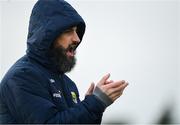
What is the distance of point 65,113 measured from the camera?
19.8ft

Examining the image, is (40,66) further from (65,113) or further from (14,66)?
(65,113)

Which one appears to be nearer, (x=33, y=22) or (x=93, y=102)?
(x=93, y=102)

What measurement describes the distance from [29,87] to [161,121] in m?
5.11

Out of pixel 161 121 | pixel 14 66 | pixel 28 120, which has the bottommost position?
pixel 161 121

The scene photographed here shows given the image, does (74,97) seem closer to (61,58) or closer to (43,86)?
(61,58)

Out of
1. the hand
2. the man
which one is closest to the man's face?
the man

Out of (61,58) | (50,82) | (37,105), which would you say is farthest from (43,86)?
(61,58)

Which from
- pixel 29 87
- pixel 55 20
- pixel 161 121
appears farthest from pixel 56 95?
pixel 161 121

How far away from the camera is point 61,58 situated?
6742 mm

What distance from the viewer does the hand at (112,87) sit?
6176 mm

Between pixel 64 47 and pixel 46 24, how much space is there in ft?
0.94

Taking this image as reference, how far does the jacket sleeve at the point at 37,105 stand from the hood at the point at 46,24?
34 cm

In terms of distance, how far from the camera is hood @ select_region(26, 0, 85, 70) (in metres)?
6.56

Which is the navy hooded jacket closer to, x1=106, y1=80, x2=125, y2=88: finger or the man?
the man
